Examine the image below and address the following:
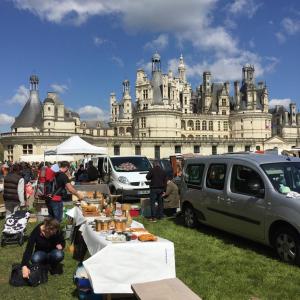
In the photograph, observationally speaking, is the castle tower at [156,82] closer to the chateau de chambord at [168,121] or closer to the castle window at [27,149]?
the chateau de chambord at [168,121]

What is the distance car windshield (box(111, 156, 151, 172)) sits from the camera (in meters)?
16.1

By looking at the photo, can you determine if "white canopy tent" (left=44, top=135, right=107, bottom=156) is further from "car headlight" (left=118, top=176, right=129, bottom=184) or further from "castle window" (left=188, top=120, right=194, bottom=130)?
"castle window" (left=188, top=120, right=194, bottom=130)

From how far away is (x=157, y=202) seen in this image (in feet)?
39.3

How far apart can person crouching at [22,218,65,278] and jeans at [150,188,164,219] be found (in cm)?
528

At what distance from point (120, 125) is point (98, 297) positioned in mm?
80929

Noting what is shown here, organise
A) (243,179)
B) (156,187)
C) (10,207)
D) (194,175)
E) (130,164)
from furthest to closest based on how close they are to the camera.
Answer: (130,164), (156,187), (10,207), (194,175), (243,179)

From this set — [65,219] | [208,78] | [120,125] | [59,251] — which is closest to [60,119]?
[120,125]

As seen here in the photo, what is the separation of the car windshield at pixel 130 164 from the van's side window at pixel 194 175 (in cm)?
576

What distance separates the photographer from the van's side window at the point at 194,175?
9.86 meters

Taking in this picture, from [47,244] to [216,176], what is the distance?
4.18 metres

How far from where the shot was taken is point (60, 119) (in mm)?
66562

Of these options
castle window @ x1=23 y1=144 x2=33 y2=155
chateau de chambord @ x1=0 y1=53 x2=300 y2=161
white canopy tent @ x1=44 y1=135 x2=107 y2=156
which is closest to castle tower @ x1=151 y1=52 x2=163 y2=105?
chateau de chambord @ x1=0 y1=53 x2=300 y2=161

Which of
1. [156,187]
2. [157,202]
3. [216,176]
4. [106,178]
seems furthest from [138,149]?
[216,176]

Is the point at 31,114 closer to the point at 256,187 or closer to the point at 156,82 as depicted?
the point at 156,82
